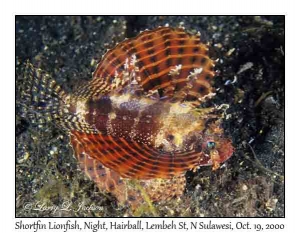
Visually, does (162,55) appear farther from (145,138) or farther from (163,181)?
(163,181)

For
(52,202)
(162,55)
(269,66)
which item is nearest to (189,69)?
(162,55)

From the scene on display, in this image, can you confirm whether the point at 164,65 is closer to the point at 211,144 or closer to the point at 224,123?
the point at 211,144

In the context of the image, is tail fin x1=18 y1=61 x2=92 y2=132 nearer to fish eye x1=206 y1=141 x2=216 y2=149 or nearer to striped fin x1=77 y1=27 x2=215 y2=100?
striped fin x1=77 y1=27 x2=215 y2=100

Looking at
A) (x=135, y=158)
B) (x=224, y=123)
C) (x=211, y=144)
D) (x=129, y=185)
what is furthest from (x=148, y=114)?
(x=224, y=123)

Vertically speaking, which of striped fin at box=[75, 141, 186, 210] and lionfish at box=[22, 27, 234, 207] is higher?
lionfish at box=[22, 27, 234, 207]

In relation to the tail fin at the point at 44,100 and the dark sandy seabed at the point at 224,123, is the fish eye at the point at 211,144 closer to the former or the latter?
the dark sandy seabed at the point at 224,123

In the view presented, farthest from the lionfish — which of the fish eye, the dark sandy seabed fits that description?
the dark sandy seabed
